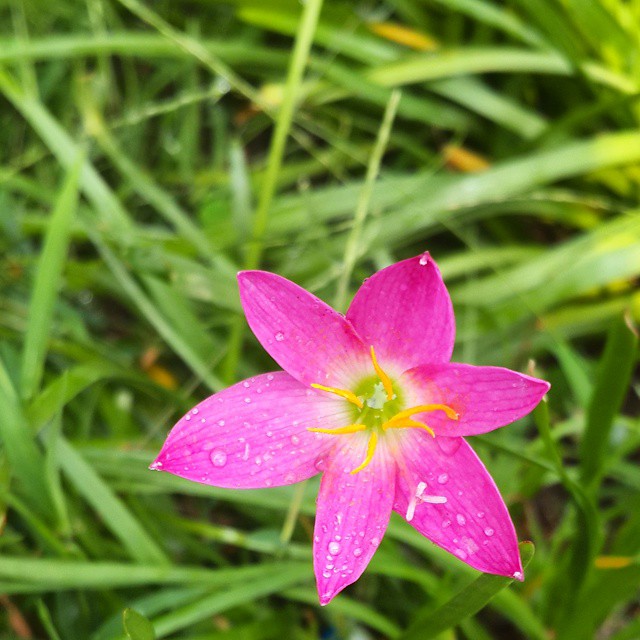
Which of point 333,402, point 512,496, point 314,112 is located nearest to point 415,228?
point 314,112

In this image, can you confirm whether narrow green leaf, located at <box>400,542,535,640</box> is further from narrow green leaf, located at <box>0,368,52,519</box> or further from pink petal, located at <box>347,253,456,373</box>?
narrow green leaf, located at <box>0,368,52,519</box>

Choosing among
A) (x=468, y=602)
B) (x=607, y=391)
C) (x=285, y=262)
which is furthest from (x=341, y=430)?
(x=285, y=262)

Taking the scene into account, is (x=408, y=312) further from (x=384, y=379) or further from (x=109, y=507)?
(x=109, y=507)

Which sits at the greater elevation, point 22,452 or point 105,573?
point 22,452

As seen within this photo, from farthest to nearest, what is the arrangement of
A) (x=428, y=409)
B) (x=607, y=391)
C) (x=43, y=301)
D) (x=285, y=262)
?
1. (x=285, y=262)
2. (x=43, y=301)
3. (x=607, y=391)
4. (x=428, y=409)

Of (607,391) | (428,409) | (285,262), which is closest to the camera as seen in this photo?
(428,409)

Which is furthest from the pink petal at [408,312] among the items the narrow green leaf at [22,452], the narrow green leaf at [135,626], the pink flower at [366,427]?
the narrow green leaf at [22,452]
